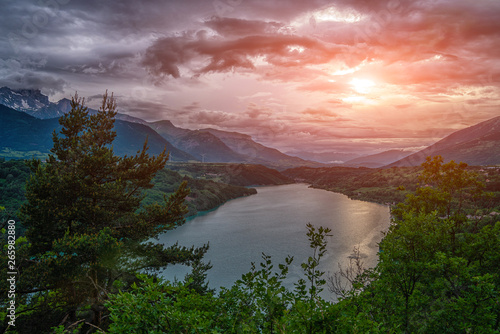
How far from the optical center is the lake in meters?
46.4

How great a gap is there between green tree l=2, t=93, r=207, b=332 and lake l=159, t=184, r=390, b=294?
1021 inches

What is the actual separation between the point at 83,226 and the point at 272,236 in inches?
2180

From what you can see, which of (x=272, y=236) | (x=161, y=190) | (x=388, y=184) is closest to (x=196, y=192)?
(x=161, y=190)

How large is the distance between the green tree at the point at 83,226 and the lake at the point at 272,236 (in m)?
25.9

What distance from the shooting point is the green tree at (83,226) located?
12508 millimetres

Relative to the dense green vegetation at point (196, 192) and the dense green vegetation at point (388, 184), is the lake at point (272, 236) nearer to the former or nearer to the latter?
the dense green vegetation at point (196, 192)

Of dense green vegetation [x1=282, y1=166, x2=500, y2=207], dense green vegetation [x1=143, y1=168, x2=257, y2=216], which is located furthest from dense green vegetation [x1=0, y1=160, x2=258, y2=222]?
dense green vegetation [x1=282, y1=166, x2=500, y2=207]

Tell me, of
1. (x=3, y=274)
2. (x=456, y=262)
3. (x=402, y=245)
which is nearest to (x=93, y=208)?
(x=3, y=274)

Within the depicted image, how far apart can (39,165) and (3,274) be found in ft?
20.4

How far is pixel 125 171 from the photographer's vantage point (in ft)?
57.4

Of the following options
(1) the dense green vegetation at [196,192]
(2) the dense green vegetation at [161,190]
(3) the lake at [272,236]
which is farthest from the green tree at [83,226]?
(1) the dense green vegetation at [196,192]

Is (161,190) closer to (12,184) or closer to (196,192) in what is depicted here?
(196,192)

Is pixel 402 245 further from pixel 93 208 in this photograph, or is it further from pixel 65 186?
pixel 65 186

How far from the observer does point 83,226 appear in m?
15.3
